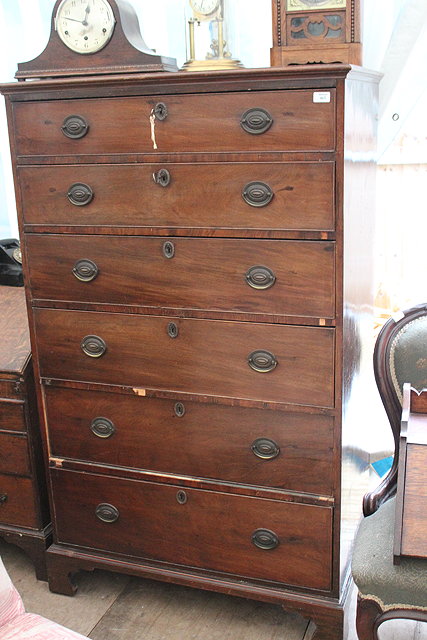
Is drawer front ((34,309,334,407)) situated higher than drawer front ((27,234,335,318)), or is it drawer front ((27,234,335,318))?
drawer front ((27,234,335,318))

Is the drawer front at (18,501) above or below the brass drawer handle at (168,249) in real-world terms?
below

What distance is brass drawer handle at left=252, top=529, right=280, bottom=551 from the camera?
2246mm

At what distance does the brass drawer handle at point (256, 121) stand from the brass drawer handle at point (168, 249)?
384 mm

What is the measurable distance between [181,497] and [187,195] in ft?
3.03

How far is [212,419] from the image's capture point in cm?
223

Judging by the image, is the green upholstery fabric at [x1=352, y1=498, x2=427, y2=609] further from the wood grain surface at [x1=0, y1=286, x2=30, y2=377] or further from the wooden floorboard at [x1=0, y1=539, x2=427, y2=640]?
the wood grain surface at [x1=0, y1=286, x2=30, y2=377]

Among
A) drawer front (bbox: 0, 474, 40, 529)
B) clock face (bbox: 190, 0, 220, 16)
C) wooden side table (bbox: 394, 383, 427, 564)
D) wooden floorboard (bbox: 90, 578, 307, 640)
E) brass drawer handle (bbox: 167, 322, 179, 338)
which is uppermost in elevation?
clock face (bbox: 190, 0, 220, 16)

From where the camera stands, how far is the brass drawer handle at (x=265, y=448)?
7.14 ft

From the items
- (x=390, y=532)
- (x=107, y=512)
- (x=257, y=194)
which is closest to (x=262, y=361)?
(x=257, y=194)

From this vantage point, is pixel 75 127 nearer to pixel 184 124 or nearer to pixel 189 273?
pixel 184 124

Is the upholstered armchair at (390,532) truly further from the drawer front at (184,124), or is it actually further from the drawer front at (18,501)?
the drawer front at (18,501)

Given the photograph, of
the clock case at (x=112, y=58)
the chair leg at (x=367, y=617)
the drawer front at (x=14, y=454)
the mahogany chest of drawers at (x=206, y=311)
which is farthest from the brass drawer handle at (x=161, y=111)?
the chair leg at (x=367, y=617)

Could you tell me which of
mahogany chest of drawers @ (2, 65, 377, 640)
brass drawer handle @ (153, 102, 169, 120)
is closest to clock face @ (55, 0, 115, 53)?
mahogany chest of drawers @ (2, 65, 377, 640)

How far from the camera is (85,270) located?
2.25 m
